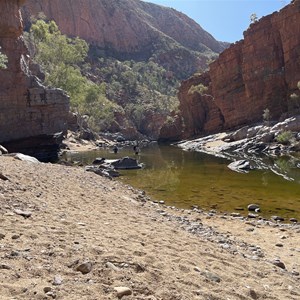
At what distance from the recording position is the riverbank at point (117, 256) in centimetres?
414

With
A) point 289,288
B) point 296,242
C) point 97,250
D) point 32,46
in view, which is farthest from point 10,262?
point 32,46

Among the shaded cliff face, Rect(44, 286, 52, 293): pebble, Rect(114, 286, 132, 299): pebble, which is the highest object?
the shaded cliff face

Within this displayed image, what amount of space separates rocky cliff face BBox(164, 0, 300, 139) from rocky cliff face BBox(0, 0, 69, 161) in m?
36.8

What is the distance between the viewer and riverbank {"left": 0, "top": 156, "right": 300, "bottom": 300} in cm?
414

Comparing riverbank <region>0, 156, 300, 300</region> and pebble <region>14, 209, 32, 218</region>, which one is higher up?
pebble <region>14, 209, 32, 218</region>

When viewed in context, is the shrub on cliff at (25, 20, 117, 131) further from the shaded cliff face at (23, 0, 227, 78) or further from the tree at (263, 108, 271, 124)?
the shaded cliff face at (23, 0, 227, 78)

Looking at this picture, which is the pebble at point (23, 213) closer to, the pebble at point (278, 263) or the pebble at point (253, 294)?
the pebble at point (253, 294)

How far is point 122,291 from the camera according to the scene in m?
4.07

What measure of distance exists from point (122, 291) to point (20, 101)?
28.0 metres

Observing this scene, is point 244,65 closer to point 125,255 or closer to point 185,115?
point 185,115

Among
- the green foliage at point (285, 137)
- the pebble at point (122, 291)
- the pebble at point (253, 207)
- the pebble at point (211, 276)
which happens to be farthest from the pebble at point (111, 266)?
the green foliage at point (285, 137)

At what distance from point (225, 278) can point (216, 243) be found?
242cm

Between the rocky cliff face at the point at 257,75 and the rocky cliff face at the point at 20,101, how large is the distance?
121 feet

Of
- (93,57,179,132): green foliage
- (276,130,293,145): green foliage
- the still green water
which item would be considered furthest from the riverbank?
(93,57,179,132): green foliage
